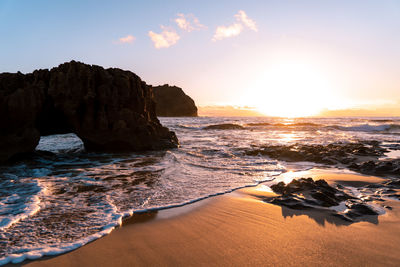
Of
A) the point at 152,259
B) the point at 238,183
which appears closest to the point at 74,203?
the point at 152,259

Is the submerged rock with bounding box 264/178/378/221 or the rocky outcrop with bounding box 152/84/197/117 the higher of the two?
the rocky outcrop with bounding box 152/84/197/117

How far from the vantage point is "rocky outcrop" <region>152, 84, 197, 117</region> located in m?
122

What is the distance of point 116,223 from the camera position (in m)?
3.39

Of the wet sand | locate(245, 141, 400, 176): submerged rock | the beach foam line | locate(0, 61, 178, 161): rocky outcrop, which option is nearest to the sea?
the beach foam line

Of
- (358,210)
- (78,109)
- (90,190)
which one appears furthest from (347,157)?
(78,109)

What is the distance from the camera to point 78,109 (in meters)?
9.95

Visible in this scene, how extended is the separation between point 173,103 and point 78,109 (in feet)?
375

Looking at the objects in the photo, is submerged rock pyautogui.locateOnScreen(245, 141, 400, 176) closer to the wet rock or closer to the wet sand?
the wet sand

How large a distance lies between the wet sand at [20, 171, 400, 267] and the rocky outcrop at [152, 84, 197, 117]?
119315 millimetres

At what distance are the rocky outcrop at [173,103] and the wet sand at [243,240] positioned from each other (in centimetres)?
11932

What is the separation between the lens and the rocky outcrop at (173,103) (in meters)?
122

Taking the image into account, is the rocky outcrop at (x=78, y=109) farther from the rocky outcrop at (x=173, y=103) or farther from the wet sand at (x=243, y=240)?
the rocky outcrop at (x=173, y=103)

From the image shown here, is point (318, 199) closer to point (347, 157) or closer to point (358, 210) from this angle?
point (358, 210)

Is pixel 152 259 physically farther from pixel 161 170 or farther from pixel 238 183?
pixel 161 170
